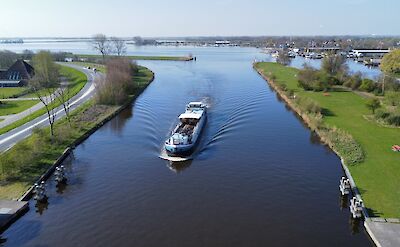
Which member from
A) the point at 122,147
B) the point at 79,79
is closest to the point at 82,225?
the point at 122,147

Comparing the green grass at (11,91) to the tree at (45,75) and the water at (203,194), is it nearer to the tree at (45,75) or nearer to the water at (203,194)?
the tree at (45,75)

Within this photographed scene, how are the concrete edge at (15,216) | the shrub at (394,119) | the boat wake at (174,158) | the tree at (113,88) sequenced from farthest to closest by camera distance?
the tree at (113,88) < the shrub at (394,119) < the boat wake at (174,158) < the concrete edge at (15,216)

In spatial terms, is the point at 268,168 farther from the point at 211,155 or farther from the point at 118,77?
the point at 118,77

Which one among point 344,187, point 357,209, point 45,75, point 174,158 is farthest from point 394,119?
point 45,75

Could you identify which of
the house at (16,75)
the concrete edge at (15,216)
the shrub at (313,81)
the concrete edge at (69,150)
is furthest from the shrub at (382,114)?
the house at (16,75)

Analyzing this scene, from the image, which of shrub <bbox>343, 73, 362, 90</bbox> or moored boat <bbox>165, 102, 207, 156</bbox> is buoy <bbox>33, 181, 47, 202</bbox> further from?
shrub <bbox>343, 73, 362, 90</bbox>

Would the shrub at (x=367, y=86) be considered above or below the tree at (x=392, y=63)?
below
